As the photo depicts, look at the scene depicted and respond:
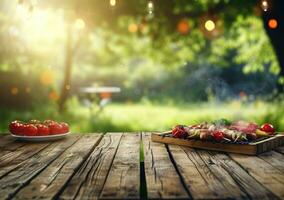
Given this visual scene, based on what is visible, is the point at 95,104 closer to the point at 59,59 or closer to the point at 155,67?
the point at 155,67

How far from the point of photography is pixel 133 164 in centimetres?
242

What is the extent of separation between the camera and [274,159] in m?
2.59

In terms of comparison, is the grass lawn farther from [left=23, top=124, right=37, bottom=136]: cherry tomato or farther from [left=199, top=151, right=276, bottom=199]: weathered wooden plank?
[left=199, top=151, right=276, bottom=199]: weathered wooden plank

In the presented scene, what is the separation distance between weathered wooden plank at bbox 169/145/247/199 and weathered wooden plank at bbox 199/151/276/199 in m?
0.02

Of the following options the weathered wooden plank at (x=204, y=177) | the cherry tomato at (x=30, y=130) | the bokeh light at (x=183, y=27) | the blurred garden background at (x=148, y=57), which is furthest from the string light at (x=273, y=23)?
the cherry tomato at (x=30, y=130)

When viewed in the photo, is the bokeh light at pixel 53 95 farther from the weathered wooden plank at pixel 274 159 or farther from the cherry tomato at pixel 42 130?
the weathered wooden plank at pixel 274 159

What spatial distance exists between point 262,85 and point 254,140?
14083mm

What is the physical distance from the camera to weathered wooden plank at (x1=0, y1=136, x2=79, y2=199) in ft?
6.30

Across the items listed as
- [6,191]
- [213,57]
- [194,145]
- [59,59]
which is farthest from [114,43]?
[6,191]

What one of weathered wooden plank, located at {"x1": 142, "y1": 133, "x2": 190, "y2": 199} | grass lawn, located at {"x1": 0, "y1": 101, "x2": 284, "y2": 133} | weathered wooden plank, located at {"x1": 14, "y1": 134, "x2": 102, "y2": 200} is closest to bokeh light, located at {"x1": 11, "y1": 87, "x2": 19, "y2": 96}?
grass lawn, located at {"x1": 0, "y1": 101, "x2": 284, "y2": 133}

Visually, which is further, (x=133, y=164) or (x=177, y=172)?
(x=133, y=164)

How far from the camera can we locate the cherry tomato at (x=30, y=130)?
3.42 metres

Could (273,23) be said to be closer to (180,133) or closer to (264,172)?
(180,133)

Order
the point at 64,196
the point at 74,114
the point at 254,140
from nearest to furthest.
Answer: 1. the point at 64,196
2. the point at 254,140
3. the point at 74,114
